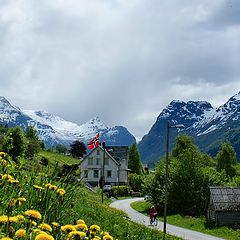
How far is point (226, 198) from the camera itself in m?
41.7

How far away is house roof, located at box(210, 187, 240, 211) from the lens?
40.4 metres

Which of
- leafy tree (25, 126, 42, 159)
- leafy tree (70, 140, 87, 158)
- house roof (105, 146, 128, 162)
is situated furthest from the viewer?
leafy tree (70, 140, 87, 158)

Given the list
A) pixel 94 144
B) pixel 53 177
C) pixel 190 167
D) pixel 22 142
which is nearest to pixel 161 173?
pixel 190 167

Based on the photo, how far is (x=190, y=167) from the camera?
51.8m

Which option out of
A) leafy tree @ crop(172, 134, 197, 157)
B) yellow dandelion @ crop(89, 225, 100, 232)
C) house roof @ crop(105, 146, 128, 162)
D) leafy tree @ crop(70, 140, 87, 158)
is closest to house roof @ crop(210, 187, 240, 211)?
yellow dandelion @ crop(89, 225, 100, 232)

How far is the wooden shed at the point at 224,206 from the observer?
40.2 m

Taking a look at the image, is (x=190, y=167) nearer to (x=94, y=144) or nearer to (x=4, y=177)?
(x=94, y=144)

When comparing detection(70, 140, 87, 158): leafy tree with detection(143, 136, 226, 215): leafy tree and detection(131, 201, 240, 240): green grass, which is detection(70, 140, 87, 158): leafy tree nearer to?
detection(143, 136, 226, 215): leafy tree

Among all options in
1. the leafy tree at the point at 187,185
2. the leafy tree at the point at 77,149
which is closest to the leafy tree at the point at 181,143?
the leafy tree at the point at 187,185

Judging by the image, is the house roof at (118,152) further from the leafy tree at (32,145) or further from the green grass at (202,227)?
the green grass at (202,227)

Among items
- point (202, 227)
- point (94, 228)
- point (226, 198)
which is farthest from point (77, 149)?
point (94, 228)

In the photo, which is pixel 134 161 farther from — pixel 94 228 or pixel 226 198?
pixel 94 228

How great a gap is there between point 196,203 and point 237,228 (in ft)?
38.5

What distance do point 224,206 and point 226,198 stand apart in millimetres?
1251
